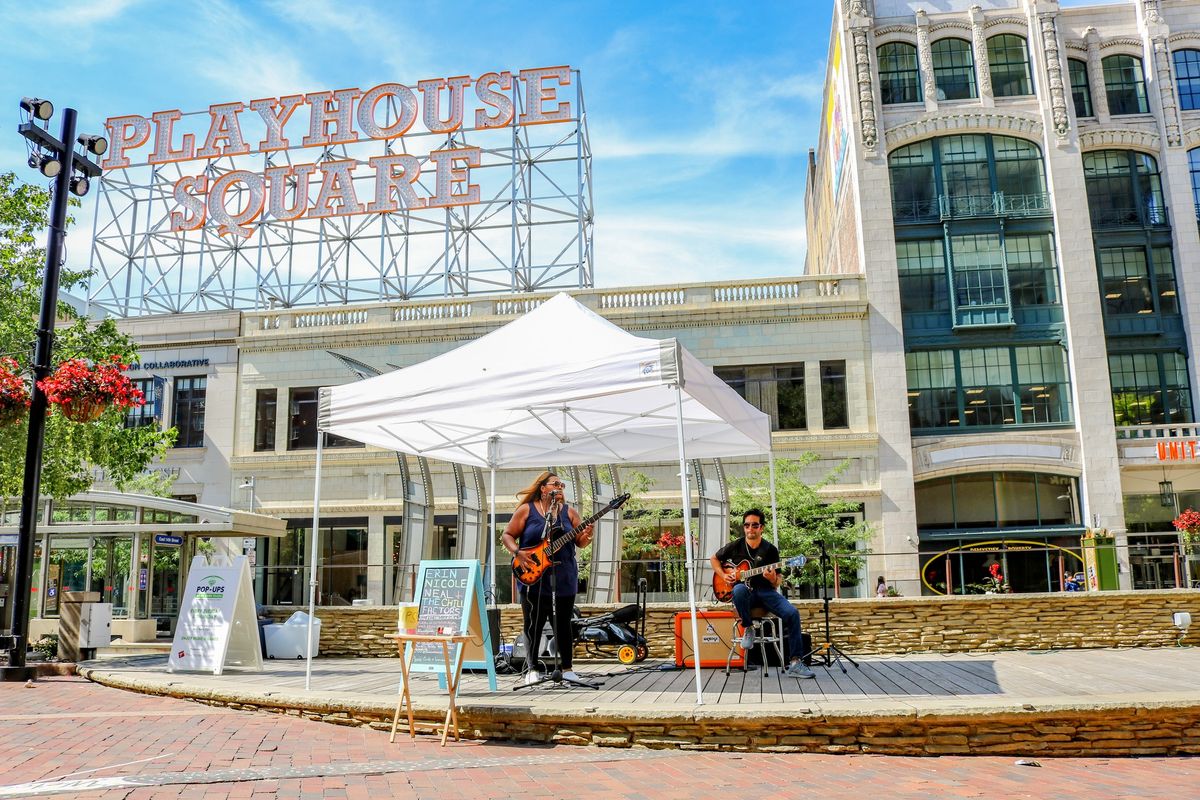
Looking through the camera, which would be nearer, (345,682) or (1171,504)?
(345,682)

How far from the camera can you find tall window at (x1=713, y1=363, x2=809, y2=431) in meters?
28.3

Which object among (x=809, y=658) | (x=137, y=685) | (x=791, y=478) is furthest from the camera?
(x=791, y=478)

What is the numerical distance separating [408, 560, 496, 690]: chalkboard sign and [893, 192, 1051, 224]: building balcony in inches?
951

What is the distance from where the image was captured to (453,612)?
372 inches

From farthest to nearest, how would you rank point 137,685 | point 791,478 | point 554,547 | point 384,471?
point 384,471 < point 791,478 < point 137,685 < point 554,547

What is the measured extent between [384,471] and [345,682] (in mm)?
19010

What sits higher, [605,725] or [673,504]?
[673,504]

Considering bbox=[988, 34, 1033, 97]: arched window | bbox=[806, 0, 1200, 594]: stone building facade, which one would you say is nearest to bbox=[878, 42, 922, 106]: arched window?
bbox=[806, 0, 1200, 594]: stone building facade

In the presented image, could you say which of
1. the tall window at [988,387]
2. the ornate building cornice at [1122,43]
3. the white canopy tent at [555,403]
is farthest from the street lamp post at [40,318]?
the ornate building cornice at [1122,43]

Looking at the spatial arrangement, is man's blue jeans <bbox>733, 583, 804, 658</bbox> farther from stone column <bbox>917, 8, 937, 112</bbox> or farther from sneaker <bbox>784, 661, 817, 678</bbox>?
stone column <bbox>917, 8, 937, 112</bbox>

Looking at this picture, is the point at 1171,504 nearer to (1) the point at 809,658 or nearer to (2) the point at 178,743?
(1) the point at 809,658

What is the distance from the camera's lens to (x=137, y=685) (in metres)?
11.4

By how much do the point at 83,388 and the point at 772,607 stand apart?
32.0 feet

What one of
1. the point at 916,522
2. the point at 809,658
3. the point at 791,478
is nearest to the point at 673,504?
the point at 791,478
